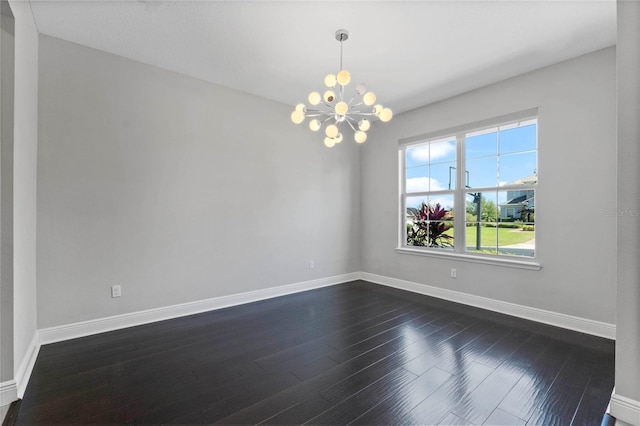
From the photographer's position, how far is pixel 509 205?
3.49 m

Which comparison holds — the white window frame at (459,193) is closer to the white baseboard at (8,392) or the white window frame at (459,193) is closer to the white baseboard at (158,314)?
the white baseboard at (158,314)

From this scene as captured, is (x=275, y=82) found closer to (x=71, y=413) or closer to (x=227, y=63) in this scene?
(x=227, y=63)

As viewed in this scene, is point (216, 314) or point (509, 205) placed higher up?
point (509, 205)

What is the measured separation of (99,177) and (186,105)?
1225 millimetres

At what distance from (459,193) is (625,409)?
273 centimetres

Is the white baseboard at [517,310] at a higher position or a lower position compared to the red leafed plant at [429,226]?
lower

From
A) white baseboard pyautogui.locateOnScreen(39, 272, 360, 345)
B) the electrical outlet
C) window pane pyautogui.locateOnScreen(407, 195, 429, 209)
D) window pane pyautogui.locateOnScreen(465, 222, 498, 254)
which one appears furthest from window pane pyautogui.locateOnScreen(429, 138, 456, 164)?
the electrical outlet

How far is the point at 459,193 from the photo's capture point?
13.0 feet

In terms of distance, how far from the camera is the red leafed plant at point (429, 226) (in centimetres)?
417

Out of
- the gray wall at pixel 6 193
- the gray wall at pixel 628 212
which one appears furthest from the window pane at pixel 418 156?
the gray wall at pixel 6 193

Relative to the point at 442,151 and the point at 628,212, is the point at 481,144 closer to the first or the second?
the point at 442,151

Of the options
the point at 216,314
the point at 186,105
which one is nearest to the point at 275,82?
the point at 186,105

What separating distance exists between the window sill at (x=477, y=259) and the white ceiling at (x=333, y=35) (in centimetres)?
218

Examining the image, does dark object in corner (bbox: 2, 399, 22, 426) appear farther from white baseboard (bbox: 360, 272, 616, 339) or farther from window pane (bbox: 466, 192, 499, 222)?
window pane (bbox: 466, 192, 499, 222)
